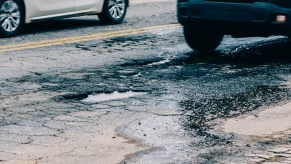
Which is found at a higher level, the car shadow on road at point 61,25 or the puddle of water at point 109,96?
the puddle of water at point 109,96

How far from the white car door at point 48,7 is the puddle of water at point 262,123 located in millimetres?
6143

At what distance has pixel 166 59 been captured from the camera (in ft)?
34.7

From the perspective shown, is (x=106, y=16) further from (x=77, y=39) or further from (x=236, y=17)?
(x=236, y=17)

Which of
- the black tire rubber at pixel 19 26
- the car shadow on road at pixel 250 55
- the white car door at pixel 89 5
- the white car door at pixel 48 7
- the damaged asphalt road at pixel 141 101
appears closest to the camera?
the damaged asphalt road at pixel 141 101

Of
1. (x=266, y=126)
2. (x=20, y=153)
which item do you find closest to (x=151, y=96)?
(x=266, y=126)

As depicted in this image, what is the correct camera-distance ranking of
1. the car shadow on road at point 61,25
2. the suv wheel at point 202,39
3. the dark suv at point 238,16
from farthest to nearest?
the car shadow on road at point 61,25 → the suv wheel at point 202,39 → the dark suv at point 238,16

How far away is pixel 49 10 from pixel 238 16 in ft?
13.5

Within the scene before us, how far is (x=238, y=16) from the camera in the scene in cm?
986

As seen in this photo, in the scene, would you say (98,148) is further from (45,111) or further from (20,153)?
(45,111)

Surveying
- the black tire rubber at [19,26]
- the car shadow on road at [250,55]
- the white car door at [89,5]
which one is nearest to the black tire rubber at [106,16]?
the white car door at [89,5]

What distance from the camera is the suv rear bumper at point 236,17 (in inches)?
384

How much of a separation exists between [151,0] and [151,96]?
1057 centimetres

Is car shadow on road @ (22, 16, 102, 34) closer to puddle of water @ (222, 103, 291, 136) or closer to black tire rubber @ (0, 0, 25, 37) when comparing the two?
black tire rubber @ (0, 0, 25, 37)

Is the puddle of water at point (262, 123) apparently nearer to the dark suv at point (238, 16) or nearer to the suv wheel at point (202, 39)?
the dark suv at point (238, 16)
